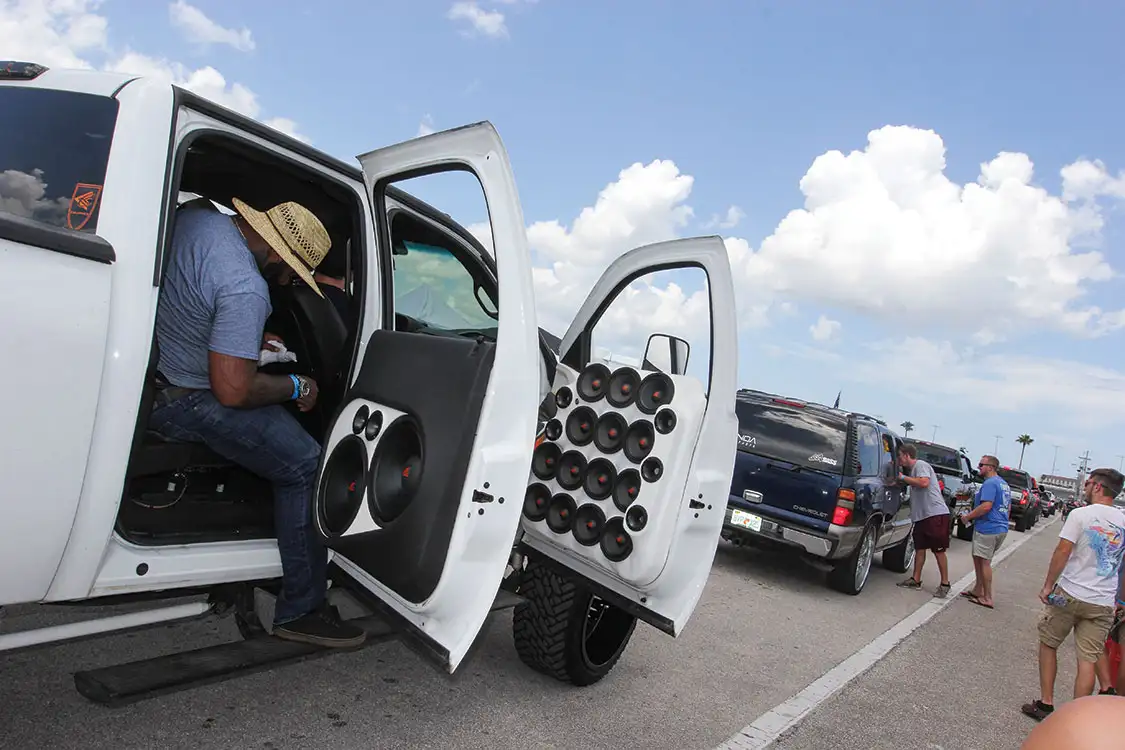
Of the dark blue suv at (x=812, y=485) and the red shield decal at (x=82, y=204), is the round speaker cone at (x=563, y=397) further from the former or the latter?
the dark blue suv at (x=812, y=485)

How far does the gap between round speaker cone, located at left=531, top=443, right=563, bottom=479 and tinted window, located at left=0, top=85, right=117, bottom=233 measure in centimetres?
223

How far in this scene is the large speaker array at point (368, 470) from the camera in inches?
111

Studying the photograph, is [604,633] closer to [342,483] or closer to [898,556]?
[342,483]

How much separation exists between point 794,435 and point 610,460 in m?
4.88

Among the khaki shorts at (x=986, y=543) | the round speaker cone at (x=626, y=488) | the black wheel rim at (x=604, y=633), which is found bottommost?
the black wheel rim at (x=604, y=633)

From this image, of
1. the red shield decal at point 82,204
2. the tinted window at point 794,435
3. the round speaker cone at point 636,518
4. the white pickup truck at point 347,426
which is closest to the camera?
the white pickup truck at point 347,426

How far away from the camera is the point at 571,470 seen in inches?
151

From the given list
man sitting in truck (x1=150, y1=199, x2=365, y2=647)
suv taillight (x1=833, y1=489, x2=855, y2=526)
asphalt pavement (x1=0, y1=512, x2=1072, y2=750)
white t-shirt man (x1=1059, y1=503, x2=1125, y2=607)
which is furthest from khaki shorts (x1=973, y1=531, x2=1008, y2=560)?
man sitting in truck (x1=150, y1=199, x2=365, y2=647)

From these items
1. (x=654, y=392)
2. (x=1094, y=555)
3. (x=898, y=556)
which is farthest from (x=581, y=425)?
(x=898, y=556)

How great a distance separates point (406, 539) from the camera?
8.79 feet

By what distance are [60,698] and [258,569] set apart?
1002 mm

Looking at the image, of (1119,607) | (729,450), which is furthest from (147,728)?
(1119,607)

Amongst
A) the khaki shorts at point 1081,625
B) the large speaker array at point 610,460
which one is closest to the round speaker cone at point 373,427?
the large speaker array at point 610,460

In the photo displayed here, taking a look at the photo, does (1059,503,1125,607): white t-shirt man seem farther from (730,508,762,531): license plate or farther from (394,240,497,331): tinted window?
(394,240,497,331): tinted window
